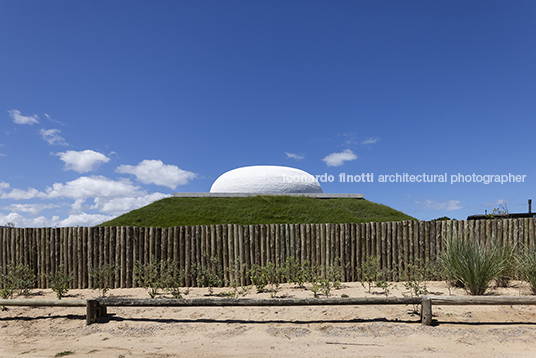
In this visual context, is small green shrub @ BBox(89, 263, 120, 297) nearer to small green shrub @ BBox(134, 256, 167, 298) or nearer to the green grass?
small green shrub @ BBox(134, 256, 167, 298)

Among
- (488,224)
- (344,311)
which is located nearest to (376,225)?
(488,224)

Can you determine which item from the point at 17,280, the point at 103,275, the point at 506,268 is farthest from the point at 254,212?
the point at 506,268

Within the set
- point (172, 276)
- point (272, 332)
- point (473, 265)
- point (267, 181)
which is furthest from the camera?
point (267, 181)

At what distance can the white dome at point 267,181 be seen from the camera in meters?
34.5

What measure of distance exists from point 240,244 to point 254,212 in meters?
14.9

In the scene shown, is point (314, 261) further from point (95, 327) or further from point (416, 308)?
point (95, 327)

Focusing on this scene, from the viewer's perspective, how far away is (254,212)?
22.6 meters

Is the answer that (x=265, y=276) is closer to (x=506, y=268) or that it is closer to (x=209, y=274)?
(x=209, y=274)

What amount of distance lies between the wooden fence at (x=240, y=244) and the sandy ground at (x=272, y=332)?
6.58 feet

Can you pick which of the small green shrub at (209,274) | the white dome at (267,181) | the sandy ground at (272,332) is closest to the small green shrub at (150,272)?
the small green shrub at (209,274)

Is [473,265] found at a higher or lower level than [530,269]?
higher

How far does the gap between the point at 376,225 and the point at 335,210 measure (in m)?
15.6

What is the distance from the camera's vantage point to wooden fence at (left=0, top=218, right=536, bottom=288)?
7730 mm

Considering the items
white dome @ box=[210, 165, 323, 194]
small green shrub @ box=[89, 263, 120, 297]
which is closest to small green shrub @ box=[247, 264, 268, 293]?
small green shrub @ box=[89, 263, 120, 297]
